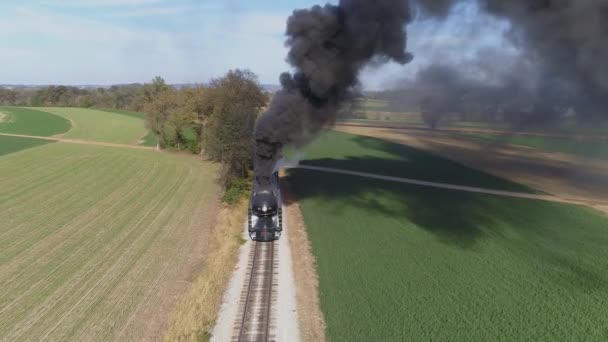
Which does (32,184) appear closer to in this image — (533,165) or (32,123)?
(533,165)

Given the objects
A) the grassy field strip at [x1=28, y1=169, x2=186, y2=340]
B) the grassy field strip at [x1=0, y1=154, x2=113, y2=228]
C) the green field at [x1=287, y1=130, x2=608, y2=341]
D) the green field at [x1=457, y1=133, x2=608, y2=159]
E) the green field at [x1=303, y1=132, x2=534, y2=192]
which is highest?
the green field at [x1=457, y1=133, x2=608, y2=159]

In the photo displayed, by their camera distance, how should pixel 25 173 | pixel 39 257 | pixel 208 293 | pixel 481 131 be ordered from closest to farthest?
1. pixel 208 293
2. pixel 39 257
3. pixel 25 173
4. pixel 481 131

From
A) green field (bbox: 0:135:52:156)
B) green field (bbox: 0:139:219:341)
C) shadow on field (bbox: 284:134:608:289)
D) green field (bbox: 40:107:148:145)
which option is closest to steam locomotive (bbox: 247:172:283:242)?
green field (bbox: 0:139:219:341)

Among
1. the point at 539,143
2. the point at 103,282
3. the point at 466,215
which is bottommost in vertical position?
the point at 103,282

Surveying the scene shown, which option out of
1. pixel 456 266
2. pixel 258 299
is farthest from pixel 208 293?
pixel 456 266

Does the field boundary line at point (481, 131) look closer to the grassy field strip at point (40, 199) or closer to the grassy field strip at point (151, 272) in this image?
the grassy field strip at point (151, 272)

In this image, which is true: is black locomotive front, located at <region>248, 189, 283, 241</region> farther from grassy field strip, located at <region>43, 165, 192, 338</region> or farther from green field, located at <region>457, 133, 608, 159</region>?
green field, located at <region>457, 133, 608, 159</region>

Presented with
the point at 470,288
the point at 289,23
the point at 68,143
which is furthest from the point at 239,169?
the point at 68,143
